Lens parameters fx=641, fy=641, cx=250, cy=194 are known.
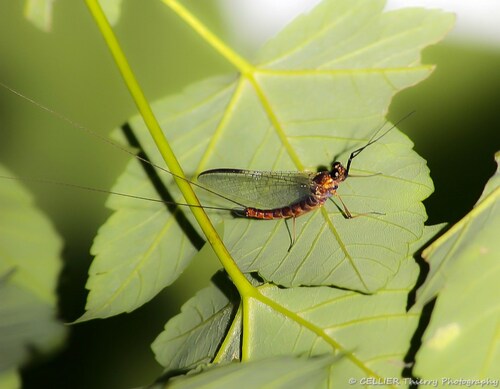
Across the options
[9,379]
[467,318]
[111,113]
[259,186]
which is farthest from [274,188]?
[111,113]

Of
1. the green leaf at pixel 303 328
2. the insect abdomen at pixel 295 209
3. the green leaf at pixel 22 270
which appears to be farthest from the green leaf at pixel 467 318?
the green leaf at pixel 22 270

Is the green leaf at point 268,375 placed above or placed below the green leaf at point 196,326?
below

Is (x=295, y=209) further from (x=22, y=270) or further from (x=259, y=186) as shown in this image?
(x=22, y=270)

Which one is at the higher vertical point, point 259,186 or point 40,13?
point 40,13

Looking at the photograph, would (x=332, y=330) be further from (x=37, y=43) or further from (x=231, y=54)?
(x=37, y=43)

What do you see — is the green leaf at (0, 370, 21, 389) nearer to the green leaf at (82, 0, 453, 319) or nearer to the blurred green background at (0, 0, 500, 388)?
the green leaf at (82, 0, 453, 319)

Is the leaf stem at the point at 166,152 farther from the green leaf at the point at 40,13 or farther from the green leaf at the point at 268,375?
the green leaf at the point at 40,13
